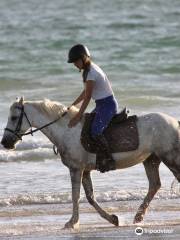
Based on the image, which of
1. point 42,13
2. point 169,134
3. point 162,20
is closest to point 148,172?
point 169,134

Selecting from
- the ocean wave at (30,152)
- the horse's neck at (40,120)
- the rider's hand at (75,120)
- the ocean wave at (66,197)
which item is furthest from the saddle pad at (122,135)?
the ocean wave at (30,152)

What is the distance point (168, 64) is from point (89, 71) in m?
15.7

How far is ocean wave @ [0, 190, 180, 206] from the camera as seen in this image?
1294 cm

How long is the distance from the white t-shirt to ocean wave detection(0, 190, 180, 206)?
7.65ft

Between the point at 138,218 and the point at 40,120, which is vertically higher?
the point at 40,120

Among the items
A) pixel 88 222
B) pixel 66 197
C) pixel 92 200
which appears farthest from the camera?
pixel 66 197

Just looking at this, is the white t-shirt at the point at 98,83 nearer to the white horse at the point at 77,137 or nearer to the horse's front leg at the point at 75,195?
the white horse at the point at 77,137

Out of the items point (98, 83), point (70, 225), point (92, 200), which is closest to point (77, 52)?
point (98, 83)

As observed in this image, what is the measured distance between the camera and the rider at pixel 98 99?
1095cm

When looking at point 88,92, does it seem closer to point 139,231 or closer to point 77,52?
point 77,52

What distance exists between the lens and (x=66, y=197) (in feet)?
43.1

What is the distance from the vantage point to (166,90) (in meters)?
22.5

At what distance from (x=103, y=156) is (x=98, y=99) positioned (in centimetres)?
69

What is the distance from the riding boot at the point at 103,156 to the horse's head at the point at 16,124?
0.91 metres
